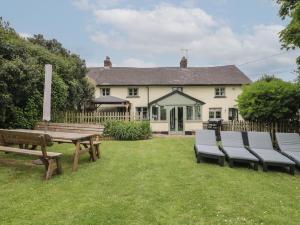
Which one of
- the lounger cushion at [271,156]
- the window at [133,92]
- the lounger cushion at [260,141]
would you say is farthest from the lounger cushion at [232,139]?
the window at [133,92]

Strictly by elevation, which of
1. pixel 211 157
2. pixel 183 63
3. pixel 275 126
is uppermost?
pixel 183 63

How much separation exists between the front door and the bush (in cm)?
712

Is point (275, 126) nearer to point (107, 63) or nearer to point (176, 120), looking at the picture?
point (176, 120)

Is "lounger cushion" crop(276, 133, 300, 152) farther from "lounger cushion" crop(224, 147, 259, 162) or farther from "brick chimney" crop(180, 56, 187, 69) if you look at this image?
"brick chimney" crop(180, 56, 187, 69)

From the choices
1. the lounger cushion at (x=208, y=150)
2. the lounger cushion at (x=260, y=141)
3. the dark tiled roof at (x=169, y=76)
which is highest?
the dark tiled roof at (x=169, y=76)

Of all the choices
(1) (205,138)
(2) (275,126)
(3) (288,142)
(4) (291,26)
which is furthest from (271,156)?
(2) (275,126)

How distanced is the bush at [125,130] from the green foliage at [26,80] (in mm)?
3689

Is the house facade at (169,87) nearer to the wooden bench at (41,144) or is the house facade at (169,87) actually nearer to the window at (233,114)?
the window at (233,114)

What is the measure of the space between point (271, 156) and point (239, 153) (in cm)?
99

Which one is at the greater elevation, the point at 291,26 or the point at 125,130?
the point at 291,26

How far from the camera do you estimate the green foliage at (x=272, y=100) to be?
1414 centimetres

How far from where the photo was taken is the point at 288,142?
34.9ft

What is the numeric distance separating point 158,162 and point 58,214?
470 cm

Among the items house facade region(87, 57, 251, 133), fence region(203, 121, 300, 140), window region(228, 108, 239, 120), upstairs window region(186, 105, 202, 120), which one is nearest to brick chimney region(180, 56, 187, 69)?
house facade region(87, 57, 251, 133)
